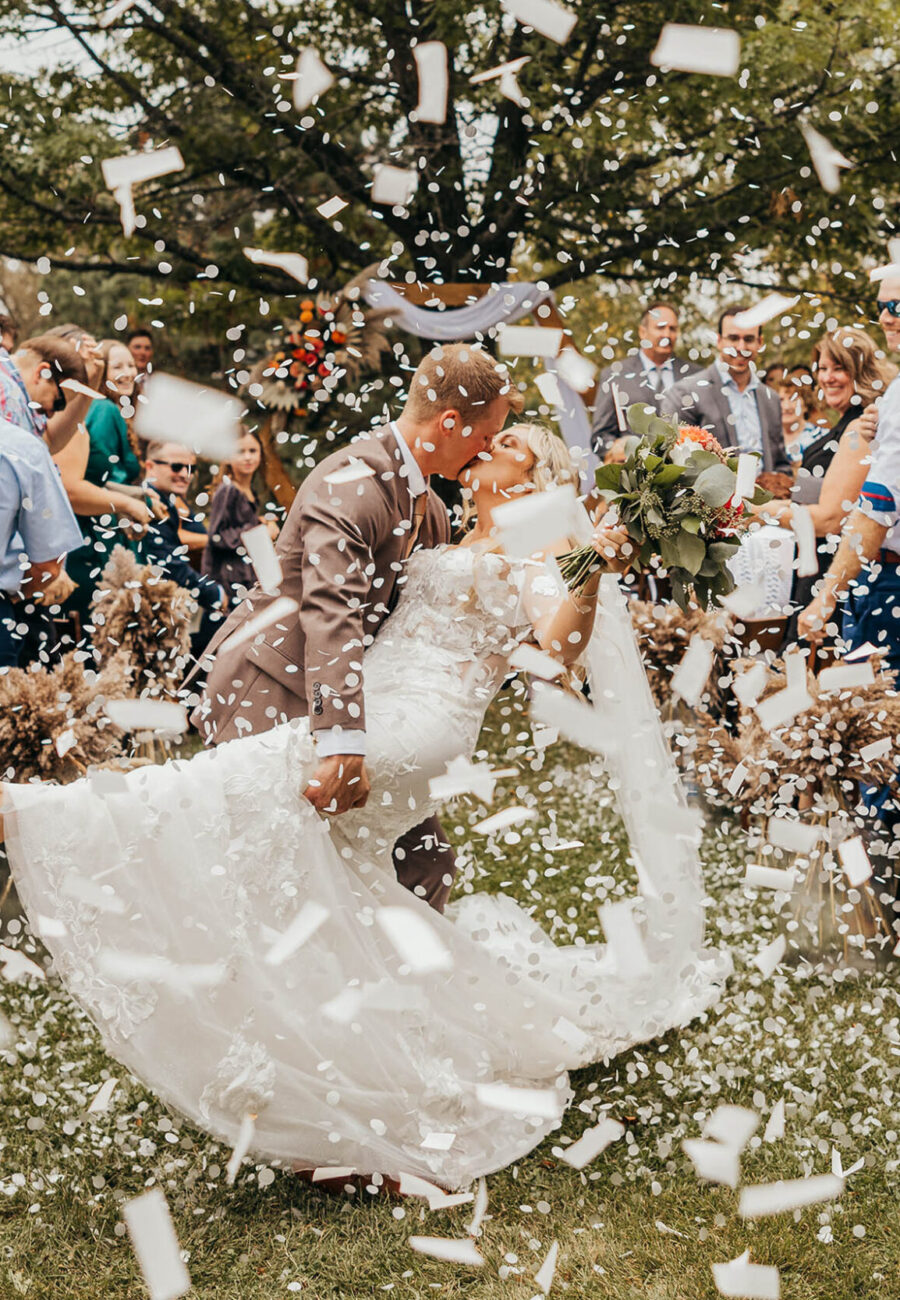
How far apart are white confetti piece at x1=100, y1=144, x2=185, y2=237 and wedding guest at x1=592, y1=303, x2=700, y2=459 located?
2704 mm

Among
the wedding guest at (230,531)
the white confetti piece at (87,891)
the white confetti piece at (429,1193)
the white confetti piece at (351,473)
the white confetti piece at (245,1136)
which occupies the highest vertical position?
the white confetti piece at (351,473)

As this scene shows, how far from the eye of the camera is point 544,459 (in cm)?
405

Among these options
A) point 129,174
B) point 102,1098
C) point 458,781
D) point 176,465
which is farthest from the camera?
point 129,174

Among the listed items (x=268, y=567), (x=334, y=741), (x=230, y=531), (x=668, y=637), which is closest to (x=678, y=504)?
(x=334, y=741)

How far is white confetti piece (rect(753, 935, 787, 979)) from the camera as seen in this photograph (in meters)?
4.09

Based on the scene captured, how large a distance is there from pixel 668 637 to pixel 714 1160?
9.80ft

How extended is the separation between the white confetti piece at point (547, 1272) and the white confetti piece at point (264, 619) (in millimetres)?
1515

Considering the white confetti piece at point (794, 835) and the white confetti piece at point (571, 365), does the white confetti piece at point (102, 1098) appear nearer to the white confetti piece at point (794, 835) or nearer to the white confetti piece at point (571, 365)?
the white confetti piece at point (794, 835)

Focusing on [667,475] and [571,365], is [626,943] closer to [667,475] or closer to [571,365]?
[667,475]

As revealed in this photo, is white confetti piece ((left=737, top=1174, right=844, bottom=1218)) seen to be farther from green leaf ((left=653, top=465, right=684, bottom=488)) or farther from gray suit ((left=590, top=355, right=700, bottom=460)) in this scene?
gray suit ((left=590, top=355, right=700, bottom=460))

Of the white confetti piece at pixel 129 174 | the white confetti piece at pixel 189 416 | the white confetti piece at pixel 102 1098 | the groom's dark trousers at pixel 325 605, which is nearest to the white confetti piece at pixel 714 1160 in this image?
the groom's dark trousers at pixel 325 605

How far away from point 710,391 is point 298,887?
4231 millimetres

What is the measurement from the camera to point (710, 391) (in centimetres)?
635

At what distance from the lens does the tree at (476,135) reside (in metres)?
8.11
